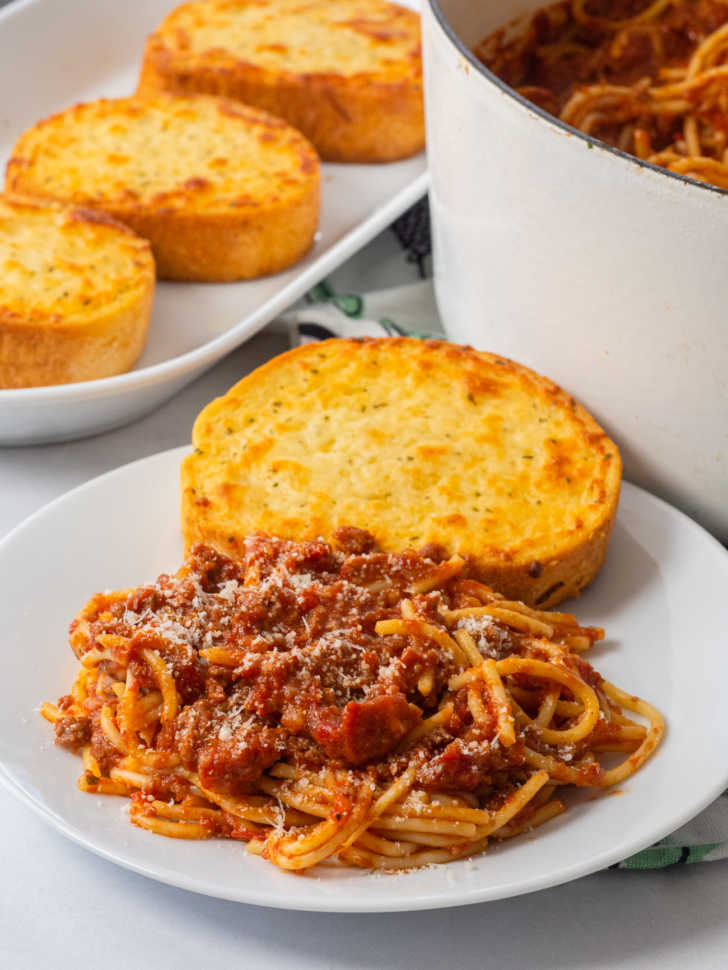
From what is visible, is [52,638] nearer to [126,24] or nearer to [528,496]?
[528,496]

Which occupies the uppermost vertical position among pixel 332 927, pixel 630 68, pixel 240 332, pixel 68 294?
pixel 630 68

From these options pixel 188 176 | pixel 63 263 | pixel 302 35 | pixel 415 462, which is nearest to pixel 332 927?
pixel 415 462

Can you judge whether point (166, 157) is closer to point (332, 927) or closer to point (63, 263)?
point (63, 263)

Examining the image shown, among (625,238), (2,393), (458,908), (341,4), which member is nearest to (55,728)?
(458,908)

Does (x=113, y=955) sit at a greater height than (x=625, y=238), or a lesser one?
lesser

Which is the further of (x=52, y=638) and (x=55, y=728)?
(x=52, y=638)

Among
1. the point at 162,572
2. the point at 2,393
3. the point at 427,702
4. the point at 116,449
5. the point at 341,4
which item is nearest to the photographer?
the point at 427,702

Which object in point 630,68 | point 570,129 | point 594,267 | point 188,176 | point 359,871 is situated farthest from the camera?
point 188,176

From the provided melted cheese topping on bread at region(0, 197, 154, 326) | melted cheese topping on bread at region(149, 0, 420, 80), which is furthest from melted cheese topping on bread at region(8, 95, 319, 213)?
melted cheese topping on bread at region(149, 0, 420, 80)
